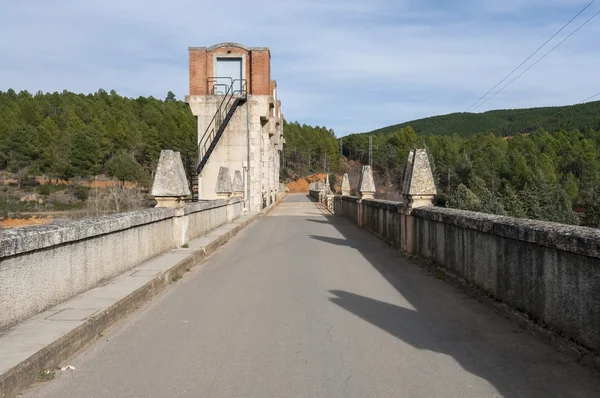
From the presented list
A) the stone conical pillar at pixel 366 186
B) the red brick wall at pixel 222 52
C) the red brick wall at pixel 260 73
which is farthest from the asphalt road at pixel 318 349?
the red brick wall at pixel 222 52

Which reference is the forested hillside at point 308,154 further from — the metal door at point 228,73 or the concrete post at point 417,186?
the concrete post at point 417,186

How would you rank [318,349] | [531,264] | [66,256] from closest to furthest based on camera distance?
1. [318,349]
2. [531,264]
3. [66,256]

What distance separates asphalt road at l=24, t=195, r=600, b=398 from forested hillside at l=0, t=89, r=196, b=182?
43.8 m

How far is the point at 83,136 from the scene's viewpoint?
68438 millimetres

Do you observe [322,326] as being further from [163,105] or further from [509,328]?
[163,105]

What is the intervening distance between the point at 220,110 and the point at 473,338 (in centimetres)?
3106

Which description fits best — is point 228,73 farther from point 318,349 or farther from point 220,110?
point 318,349

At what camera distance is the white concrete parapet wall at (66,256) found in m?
5.25

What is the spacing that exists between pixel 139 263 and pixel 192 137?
70634 mm

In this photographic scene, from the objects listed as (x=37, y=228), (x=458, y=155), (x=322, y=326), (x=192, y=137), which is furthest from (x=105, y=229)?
(x=458, y=155)

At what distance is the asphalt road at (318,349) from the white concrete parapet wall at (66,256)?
0.83 meters

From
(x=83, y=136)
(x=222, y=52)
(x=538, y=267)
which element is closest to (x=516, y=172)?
(x=83, y=136)

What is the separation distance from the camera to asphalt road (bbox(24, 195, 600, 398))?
4.47m

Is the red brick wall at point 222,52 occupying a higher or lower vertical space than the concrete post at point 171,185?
higher
